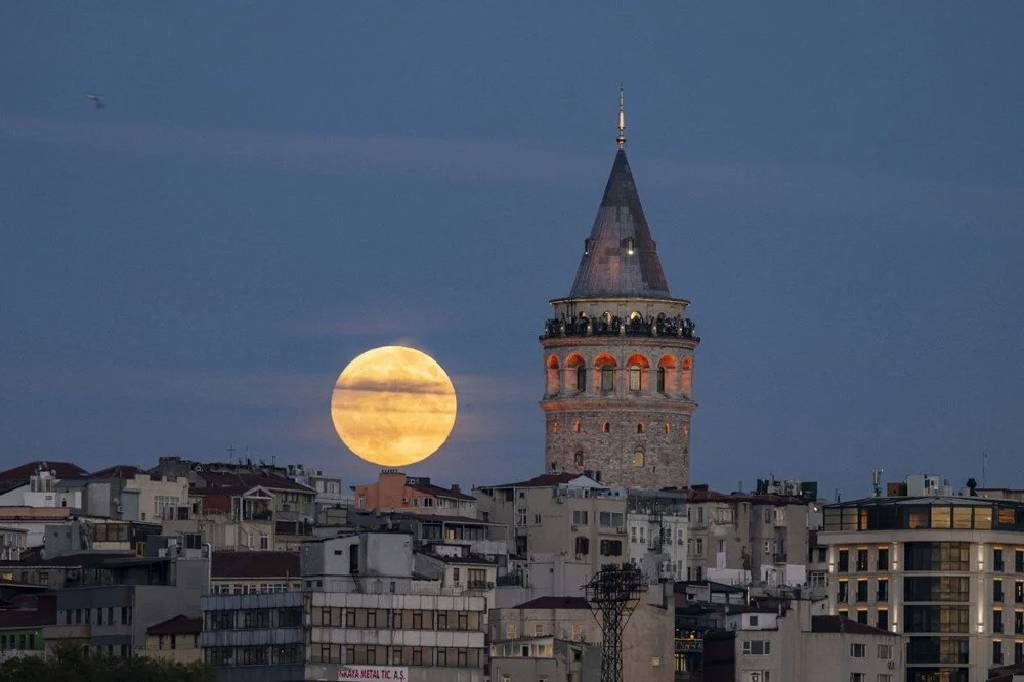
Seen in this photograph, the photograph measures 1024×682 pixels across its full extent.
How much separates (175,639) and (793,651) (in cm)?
2358

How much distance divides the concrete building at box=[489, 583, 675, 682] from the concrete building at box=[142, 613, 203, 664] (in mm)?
11075

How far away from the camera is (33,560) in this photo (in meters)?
198

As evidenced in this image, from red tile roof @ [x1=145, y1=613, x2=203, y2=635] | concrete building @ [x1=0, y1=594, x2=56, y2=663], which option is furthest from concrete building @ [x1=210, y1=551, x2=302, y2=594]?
concrete building @ [x1=0, y1=594, x2=56, y2=663]

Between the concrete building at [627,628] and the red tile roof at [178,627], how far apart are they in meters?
10.9

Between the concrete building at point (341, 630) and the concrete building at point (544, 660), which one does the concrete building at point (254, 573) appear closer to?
the concrete building at point (341, 630)

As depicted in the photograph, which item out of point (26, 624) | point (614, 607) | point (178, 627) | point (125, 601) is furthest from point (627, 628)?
point (26, 624)

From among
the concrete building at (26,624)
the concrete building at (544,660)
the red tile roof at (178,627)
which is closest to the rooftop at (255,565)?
the red tile roof at (178,627)

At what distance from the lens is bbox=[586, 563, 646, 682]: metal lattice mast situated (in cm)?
18350

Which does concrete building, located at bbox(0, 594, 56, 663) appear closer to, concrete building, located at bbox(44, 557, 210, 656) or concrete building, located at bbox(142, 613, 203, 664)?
concrete building, located at bbox(44, 557, 210, 656)

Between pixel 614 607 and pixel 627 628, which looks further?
pixel 627 628

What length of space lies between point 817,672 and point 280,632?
23478 mm

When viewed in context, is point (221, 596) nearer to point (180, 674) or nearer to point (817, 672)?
point (180, 674)

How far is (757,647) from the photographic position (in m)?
191

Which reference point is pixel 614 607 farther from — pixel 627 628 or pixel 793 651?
pixel 793 651
